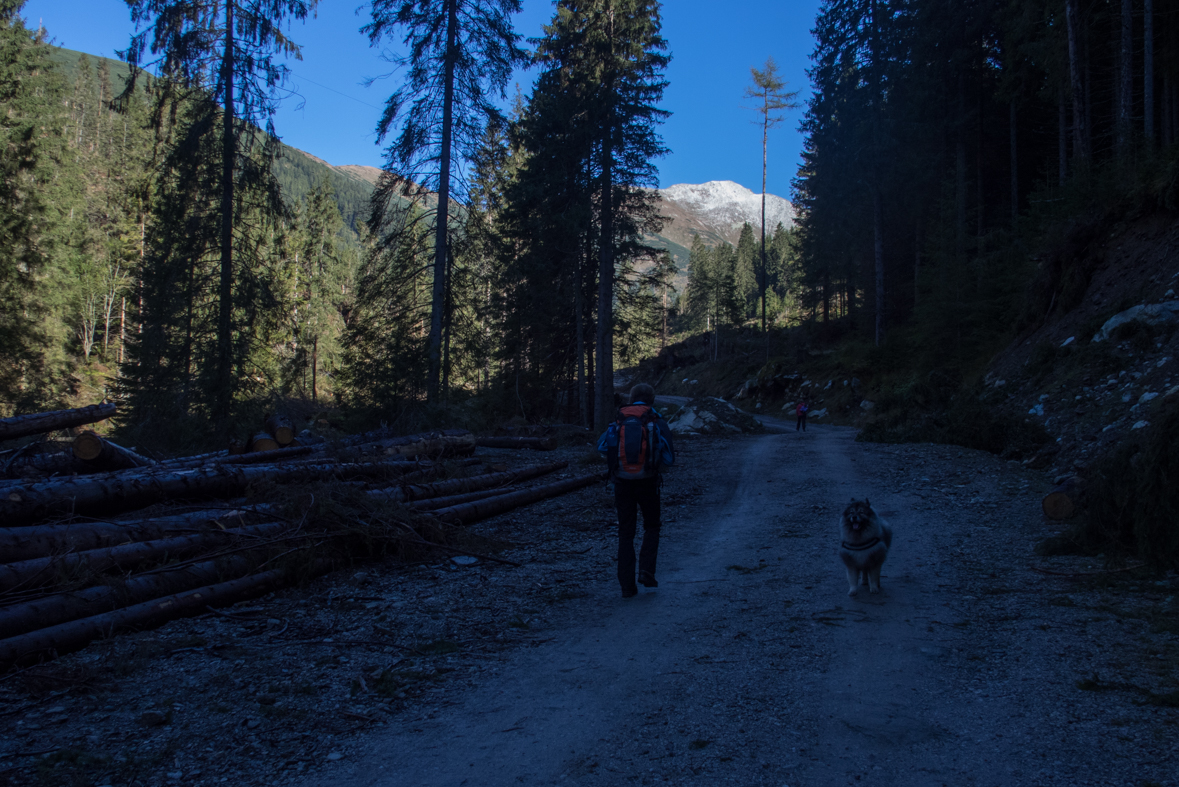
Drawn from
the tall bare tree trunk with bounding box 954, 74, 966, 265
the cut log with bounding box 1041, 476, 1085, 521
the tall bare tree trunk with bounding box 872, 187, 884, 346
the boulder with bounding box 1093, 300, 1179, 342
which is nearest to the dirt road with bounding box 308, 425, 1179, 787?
the cut log with bounding box 1041, 476, 1085, 521

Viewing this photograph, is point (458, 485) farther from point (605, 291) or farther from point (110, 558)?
point (605, 291)

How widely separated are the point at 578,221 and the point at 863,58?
20.3 m

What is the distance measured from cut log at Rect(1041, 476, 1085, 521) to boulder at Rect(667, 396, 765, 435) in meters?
16.2

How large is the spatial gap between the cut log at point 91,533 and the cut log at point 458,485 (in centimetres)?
212

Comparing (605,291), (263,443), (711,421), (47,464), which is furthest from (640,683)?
(711,421)

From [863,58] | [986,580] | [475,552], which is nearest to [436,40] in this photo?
[475,552]

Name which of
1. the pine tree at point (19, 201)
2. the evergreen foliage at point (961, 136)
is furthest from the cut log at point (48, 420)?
the evergreen foliage at point (961, 136)

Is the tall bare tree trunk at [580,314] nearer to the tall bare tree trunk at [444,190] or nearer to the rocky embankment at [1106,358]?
the tall bare tree trunk at [444,190]

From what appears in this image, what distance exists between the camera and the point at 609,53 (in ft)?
69.4

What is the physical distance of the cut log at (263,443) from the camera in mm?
14195

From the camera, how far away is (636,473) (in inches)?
244

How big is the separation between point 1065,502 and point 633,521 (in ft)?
19.9

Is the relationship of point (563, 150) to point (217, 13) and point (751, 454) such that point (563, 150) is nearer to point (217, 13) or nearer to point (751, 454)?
point (217, 13)

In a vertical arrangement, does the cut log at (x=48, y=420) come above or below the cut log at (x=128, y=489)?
above
